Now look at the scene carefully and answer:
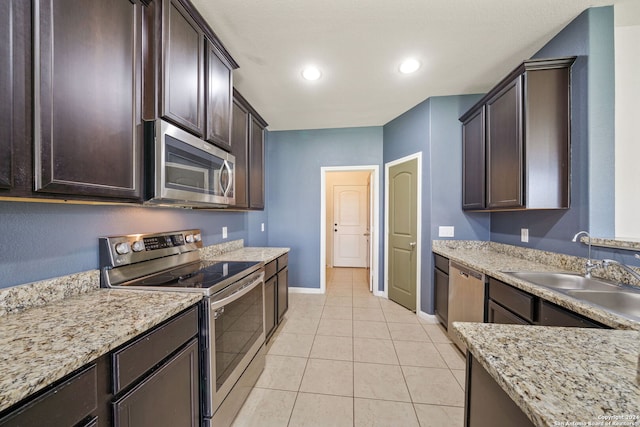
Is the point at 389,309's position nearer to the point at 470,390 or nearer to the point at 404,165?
the point at 404,165

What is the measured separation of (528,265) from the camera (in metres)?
1.82

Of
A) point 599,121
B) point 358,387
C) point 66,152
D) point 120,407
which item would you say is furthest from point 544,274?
point 66,152

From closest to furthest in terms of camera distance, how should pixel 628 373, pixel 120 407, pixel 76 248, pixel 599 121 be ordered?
pixel 628 373, pixel 120 407, pixel 76 248, pixel 599 121

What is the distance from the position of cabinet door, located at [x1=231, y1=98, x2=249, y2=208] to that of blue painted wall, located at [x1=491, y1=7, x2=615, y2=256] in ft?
8.73

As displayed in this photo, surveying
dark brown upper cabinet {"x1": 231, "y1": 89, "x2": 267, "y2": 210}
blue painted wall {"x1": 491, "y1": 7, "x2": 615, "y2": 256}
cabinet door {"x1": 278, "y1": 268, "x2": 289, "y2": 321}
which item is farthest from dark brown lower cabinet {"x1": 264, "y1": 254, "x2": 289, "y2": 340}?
blue painted wall {"x1": 491, "y1": 7, "x2": 615, "y2": 256}

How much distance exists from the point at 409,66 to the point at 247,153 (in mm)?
1758

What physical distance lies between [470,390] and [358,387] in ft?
3.80

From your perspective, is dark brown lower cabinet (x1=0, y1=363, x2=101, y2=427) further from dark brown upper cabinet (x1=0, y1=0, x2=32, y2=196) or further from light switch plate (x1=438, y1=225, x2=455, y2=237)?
light switch plate (x1=438, y1=225, x2=455, y2=237)

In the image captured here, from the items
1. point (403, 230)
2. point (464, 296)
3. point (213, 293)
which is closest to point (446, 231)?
point (403, 230)

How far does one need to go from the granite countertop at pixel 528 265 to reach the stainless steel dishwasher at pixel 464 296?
0.29ft

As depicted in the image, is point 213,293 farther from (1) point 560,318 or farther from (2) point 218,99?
(1) point 560,318

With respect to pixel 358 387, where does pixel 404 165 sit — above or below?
above

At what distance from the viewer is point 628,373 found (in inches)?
21.1

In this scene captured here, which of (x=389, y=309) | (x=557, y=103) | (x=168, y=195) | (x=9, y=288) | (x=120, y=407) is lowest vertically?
(x=389, y=309)
